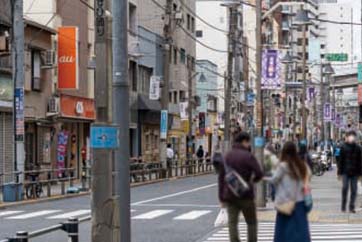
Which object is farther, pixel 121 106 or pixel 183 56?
pixel 183 56

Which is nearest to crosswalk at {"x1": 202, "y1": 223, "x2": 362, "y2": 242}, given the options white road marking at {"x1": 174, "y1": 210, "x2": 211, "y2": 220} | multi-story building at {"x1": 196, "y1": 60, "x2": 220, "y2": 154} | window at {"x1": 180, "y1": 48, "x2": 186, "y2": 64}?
white road marking at {"x1": 174, "y1": 210, "x2": 211, "y2": 220}

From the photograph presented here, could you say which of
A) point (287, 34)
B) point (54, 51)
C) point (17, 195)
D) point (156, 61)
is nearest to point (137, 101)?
point (156, 61)

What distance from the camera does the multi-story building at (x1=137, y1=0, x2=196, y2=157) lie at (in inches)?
2680

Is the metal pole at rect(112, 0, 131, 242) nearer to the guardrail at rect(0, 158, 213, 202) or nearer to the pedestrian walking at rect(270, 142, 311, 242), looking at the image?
the pedestrian walking at rect(270, 142, 311, 242)

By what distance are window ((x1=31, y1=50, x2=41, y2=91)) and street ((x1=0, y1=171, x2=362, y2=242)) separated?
8.64 m

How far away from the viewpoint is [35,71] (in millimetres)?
41562

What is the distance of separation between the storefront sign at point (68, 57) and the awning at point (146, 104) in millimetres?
16559

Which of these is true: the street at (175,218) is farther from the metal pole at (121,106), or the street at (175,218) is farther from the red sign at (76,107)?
the red sign at (76,107)

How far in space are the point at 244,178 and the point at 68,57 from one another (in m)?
30.8

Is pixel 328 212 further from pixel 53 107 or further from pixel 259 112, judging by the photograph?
pixel 53 107

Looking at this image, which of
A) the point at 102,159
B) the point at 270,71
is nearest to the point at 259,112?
the point at 270,71

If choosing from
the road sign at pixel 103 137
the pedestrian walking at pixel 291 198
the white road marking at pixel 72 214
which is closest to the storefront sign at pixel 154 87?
the white road marking at pixel 72 214

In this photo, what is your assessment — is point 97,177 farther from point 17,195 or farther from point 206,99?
point 206,99

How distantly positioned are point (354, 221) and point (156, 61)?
45.3 meters
